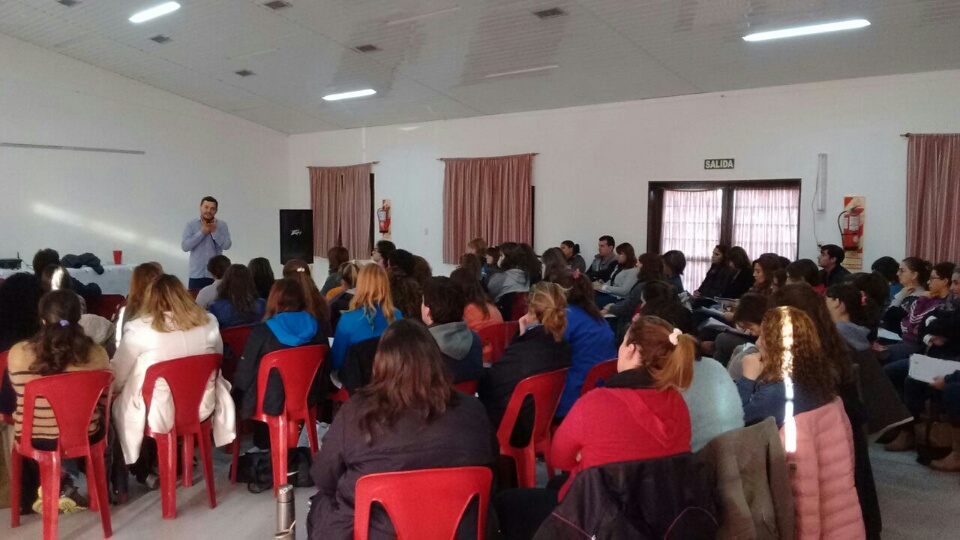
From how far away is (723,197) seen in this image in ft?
26.8

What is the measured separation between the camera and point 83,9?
764cm

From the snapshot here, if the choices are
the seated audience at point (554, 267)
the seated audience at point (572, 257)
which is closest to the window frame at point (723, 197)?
the seated audience at point (572, 257)

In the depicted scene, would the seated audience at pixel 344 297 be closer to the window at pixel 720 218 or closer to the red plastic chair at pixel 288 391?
the red plastic chair at pixel 288 391

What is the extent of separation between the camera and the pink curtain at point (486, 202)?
31.5ft

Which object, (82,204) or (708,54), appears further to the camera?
(82,204)

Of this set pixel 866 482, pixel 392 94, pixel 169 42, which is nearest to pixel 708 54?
pixel 392 94

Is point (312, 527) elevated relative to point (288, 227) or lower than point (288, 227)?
lower

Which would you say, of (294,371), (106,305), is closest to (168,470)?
(294,371)

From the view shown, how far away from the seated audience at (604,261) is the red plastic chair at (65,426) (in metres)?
5.91

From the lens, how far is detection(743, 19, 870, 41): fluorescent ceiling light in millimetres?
5824

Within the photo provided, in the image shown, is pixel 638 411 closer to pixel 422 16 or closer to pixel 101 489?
pixel 101 489

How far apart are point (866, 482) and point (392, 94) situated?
306 inches

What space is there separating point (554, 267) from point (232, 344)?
2.57 m

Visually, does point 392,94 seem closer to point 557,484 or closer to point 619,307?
point 619,307
